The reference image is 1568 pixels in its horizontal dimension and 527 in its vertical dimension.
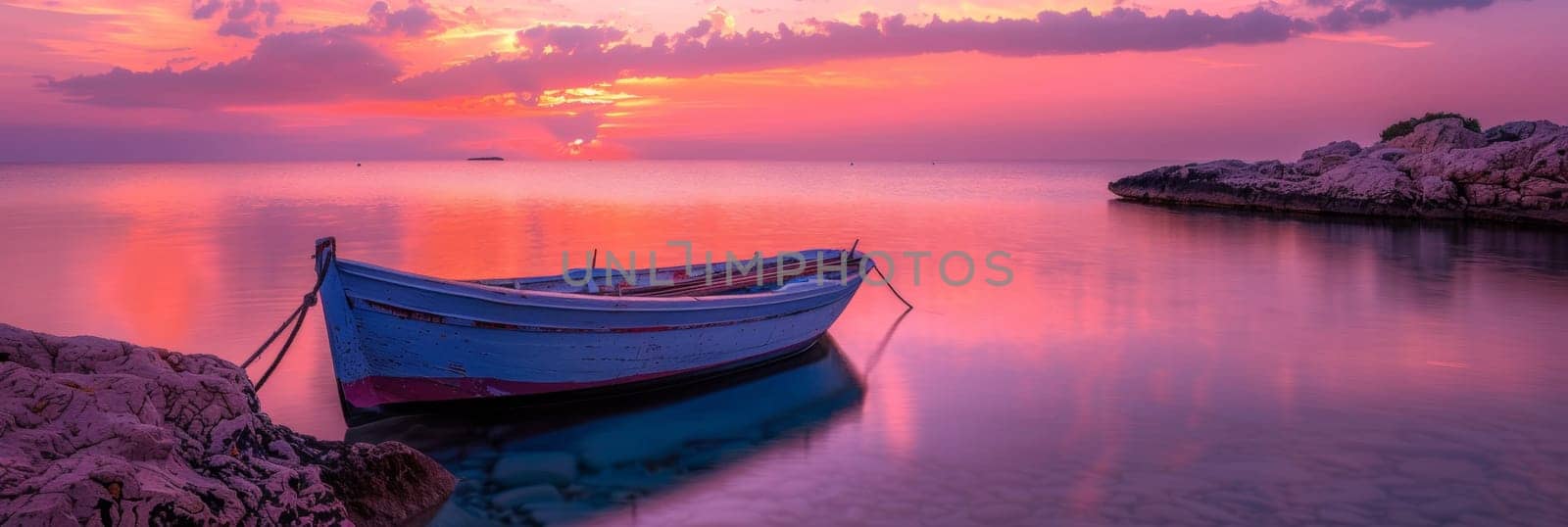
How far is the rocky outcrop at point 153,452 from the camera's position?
12.1 ft

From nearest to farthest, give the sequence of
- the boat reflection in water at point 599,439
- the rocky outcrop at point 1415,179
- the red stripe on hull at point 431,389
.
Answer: the boat reflection in water at point 599,439 → the red stripe on hull at point 431,389 → the rocky outcrop at point 1415,179

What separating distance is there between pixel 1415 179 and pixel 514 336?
32022 millimetres

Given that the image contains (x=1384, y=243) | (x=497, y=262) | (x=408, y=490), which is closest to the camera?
(x=408, y=490)

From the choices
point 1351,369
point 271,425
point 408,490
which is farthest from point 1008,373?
point 271,425

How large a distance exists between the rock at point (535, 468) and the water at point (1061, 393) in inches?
2.6

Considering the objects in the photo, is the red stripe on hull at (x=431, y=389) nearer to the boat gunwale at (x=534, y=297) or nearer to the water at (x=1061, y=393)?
the water at (x=1061, y=393)

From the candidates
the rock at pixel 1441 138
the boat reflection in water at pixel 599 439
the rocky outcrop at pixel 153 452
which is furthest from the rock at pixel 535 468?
the rock at pixel 1441 138

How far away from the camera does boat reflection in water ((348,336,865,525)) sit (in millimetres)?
6340

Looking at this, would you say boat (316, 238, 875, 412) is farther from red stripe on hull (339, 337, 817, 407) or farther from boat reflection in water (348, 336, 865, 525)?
boat reflection in water (348, 336, 865, 525)

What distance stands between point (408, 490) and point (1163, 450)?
5244 millimetres

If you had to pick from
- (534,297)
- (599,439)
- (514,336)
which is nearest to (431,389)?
(514,336)

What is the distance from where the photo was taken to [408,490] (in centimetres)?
580

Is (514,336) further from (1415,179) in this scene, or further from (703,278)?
(1415,179)

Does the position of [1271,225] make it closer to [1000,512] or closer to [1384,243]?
[1384,243]
